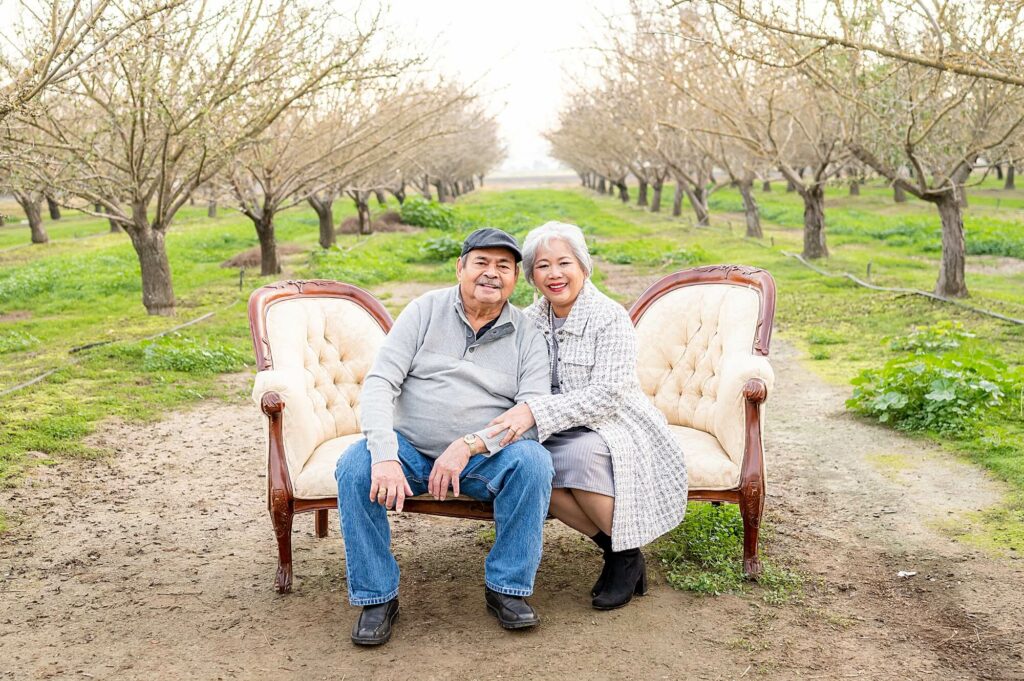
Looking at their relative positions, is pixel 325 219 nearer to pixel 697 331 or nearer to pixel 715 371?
pixel 697 331

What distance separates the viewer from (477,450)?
11.7ft

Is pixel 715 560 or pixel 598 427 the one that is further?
pixel 715 560

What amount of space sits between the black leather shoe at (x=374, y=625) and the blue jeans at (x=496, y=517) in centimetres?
3

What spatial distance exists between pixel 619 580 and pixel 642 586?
0.53ft

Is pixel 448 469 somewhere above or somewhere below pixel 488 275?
below

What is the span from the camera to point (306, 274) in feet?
54.0

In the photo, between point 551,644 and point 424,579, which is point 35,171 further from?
point 551,644

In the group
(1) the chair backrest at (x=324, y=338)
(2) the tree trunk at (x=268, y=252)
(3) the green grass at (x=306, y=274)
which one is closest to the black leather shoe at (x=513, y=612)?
(1) the chair backrest at (x=324, y=338)

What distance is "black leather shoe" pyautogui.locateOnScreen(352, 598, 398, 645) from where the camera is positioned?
3.49 m

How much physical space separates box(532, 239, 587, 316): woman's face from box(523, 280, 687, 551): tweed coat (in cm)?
7

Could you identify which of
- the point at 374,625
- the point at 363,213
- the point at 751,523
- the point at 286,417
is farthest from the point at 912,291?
the point at 363,213

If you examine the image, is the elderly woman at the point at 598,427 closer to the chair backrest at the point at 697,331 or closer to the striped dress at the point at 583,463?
the striped dress at the point at 583,463

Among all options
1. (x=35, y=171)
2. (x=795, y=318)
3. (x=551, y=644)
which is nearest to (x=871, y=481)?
(x=551, y=644)

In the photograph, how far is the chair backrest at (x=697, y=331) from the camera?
4508 mm
